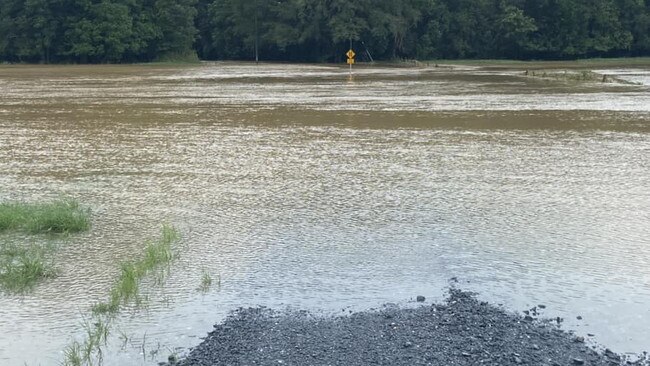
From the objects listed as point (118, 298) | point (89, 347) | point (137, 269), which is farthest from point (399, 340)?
point (137, 269)

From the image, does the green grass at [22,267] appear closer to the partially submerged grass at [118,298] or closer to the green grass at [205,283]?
the partially submerged grass at [118,298]

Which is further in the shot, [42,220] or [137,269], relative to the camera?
[42,220]

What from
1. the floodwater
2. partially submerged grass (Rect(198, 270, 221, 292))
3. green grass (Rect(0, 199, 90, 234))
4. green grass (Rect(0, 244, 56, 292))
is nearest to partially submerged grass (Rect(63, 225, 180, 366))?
the floodwater

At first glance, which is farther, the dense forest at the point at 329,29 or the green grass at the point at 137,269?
the dense forest at the point at 329,29

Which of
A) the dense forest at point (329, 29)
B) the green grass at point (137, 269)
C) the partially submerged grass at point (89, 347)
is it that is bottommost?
the partially submerged grass at point (89, 347)

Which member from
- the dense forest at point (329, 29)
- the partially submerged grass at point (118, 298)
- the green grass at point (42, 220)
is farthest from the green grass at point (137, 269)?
the dense forest at point (329, 29)

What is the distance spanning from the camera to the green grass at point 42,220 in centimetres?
958

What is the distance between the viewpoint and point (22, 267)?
7.93 m

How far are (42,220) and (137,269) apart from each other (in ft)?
7.98

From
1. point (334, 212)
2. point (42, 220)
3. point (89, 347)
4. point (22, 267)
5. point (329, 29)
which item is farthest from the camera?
point (329, 29)

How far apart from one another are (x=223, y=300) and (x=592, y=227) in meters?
5.44

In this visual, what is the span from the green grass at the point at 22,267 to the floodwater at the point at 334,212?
0.18 metres

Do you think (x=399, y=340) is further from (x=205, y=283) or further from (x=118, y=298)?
(x=118, y=298)

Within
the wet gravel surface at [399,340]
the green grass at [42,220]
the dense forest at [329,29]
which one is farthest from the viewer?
the dense forest at [329,29]
